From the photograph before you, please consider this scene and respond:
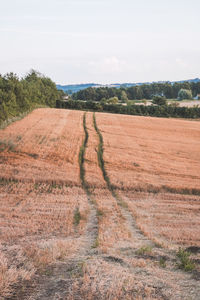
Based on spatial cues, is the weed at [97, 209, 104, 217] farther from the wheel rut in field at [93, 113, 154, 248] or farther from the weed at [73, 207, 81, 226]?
the wheel rut in field at [93, 113, 154, 248]

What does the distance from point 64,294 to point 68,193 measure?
19190mm

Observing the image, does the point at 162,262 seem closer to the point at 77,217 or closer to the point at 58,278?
the point at 58,278

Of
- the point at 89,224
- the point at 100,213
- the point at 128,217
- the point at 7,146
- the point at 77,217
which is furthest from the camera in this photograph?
the point at 7,146

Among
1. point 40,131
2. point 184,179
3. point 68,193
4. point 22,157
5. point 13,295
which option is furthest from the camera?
point 40,131

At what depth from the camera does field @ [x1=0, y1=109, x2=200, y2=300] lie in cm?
794

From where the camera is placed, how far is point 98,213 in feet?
69.7

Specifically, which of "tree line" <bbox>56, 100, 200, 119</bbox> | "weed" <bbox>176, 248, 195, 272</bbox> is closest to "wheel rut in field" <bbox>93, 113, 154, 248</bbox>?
"weed" <bbox>176, 248, 195, 272</bbox>

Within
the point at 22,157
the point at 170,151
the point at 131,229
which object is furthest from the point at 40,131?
the point at 131,229

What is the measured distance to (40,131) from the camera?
170 ft

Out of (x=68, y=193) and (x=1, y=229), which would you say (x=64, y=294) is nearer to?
(x=1, y=229)

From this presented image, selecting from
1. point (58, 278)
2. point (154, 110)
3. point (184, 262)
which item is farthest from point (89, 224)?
point (154, 110)

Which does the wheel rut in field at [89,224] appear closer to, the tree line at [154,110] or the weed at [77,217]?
the weed at [77,217]

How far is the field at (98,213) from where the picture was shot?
26.1ft

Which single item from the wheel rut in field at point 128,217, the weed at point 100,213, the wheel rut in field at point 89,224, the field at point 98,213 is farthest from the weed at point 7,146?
the weed at point 100,213
